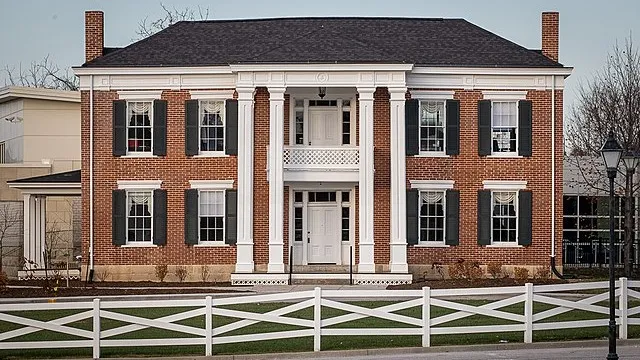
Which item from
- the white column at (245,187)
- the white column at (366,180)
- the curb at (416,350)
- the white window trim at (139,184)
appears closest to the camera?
the curb at (416,350)

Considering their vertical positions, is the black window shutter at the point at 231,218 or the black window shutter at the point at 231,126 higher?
the black window shutter at the point at 231,126

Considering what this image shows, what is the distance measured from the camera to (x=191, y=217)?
37.1 m

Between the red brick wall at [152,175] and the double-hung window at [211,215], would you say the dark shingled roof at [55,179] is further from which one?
the double-hung window at [211,215]

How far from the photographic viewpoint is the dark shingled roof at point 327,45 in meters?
36.3

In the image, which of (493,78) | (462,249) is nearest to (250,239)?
(462,249)

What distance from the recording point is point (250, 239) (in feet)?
119

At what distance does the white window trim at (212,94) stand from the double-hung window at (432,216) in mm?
6936

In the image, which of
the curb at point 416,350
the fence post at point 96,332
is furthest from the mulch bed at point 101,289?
the curb at point 416,350

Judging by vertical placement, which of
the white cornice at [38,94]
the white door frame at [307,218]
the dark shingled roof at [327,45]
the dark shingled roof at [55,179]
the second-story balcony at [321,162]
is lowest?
the white door frame at [307,218]

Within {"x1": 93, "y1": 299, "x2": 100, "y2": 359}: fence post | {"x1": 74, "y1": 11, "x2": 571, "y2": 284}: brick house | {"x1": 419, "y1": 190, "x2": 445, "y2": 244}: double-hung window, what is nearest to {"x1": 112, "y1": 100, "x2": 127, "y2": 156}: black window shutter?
{"x1": 74, "y1": 11, "x2": 571, "y2": 284}: brick house

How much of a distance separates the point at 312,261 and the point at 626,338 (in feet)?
57.3

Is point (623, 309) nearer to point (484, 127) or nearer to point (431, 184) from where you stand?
point (431, 184)

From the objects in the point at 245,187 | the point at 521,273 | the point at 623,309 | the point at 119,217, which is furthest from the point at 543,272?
the point at 623,309

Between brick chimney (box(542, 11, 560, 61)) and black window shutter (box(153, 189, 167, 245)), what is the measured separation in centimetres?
1341
